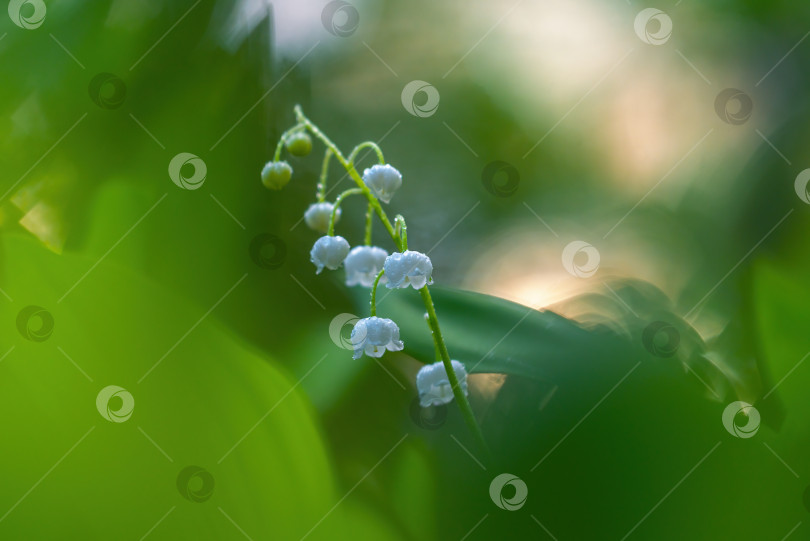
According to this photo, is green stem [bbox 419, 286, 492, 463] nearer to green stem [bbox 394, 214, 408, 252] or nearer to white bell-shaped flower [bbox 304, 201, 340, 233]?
green stem [bbox 394, 214, 408, 252]

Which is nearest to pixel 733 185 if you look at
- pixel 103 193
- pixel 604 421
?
pixel 604 421

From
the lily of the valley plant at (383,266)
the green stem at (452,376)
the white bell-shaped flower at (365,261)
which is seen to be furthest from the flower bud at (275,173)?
the green stem at (452,376)

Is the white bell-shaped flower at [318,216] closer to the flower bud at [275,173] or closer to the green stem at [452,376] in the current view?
the flower bud at [275,173]

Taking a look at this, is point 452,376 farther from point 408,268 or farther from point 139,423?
point 139,423

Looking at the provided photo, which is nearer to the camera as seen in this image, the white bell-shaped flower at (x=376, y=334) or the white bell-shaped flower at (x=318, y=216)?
the white bell-shaped flower at (x=376, y=334)

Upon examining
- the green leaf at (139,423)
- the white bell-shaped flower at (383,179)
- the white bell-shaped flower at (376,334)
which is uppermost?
the white bell-shaped flower at (383,179)

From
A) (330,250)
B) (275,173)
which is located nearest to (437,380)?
(330,250)
